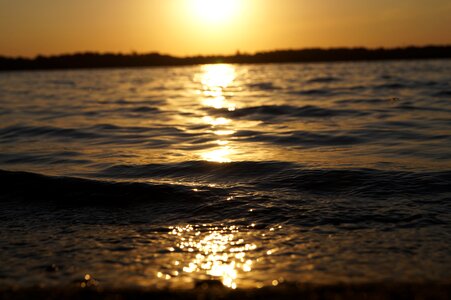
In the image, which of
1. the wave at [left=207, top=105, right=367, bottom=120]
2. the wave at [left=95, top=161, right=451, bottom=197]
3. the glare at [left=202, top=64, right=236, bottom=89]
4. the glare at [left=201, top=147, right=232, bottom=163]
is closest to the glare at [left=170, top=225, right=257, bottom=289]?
the wave at [left=95, top=161, right=451, bottom=197]

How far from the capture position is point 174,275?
4480 millimetres

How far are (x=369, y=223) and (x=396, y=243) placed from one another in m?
0.75

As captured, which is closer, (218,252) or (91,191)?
(218,252)

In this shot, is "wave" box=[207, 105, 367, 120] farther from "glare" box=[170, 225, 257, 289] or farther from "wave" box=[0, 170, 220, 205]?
"glare" box=[170, 225, 257, 289]

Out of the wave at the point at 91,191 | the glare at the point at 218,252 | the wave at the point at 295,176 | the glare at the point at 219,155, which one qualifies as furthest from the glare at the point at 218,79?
the glare at the point at 218,252

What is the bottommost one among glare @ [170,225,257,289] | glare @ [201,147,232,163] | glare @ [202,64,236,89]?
glare @ [201,147,232,163]

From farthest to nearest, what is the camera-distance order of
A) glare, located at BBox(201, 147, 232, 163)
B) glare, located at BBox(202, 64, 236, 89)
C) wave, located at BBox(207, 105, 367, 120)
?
1. glare, located at BBox(202, 64, 236, 89)
2. wave, located at BBox(207, 105, 367, 120)
3. glare, located at BBox(201, 147, 232, 163)

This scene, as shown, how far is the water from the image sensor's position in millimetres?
4625

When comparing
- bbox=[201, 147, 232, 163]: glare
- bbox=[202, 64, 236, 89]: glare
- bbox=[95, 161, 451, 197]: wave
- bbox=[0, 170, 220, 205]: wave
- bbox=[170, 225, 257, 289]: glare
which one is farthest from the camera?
bbox=[202, 64, 236, 89]: glare

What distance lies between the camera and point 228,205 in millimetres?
7008

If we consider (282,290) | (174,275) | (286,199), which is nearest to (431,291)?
(282,290)

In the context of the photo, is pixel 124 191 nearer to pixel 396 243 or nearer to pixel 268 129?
pixel 396 243

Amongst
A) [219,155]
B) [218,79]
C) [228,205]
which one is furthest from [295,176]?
[218,79]

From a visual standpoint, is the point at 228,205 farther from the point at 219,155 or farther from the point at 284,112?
the point at 284,112
